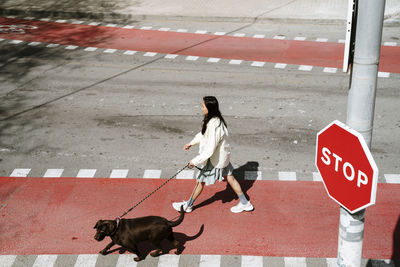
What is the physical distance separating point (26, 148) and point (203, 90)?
15.0ft

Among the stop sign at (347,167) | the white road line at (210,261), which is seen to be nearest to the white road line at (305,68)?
the white road line at (210,261)

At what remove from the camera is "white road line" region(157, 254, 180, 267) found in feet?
25.8

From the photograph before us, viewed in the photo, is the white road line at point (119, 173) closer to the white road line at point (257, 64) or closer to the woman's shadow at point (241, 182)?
the woman's shadow at point (241, 182)

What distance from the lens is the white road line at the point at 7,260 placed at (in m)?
8.02

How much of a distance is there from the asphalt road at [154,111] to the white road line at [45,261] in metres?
2.53

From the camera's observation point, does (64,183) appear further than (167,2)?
A: No

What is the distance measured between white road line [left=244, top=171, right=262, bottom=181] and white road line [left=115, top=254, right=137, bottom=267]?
2.89 metres

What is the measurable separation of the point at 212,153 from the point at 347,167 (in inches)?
159

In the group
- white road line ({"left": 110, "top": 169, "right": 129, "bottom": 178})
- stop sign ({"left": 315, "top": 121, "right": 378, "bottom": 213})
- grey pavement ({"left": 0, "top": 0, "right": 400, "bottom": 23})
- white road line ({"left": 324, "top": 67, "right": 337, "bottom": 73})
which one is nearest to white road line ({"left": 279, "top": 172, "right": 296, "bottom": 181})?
white road line ({"left": 110, "top": 169, "right": 129, "bottom": 178})

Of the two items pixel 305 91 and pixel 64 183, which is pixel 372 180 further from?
pixel 305 91

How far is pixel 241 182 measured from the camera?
9984 mm

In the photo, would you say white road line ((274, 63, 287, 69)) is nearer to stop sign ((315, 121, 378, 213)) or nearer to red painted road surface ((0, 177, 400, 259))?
red painted road surface ((0, 177, 400, 259))

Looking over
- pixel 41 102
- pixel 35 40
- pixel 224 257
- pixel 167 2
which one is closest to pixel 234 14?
pixel 167 2

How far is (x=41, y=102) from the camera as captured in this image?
1355cm
